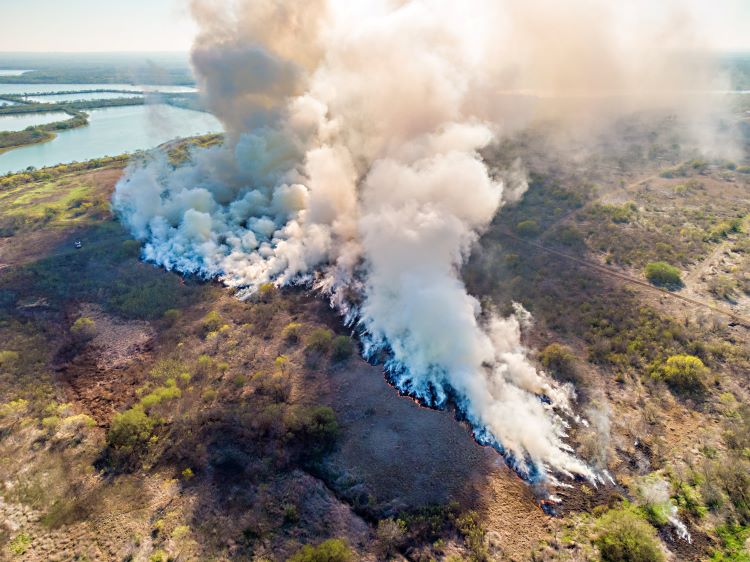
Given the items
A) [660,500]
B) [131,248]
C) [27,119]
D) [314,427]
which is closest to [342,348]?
[314,427]

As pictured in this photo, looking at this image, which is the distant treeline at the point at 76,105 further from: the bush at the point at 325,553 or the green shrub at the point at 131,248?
the bush at the point at 325,553

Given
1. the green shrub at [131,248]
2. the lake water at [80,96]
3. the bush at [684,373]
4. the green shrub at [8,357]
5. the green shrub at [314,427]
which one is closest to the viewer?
the green shrub at [314,427]

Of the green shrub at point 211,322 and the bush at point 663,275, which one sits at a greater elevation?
the bush at point 663,275

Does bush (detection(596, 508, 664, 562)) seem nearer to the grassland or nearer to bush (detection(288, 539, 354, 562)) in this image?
the grassland

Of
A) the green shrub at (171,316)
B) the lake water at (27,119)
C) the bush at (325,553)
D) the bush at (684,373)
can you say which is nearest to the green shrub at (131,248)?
the green shrub at (171,316)

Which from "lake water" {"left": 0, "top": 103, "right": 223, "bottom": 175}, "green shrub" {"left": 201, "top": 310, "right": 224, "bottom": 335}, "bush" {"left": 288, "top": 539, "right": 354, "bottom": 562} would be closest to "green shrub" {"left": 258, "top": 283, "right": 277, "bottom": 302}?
"green shrub" {"left": 201, "top": 310, "right": 224, "bottom": 335}

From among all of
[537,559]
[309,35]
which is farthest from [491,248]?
[309,35]
